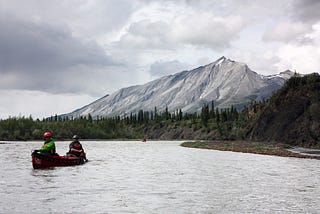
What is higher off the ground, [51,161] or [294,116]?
[294,116]

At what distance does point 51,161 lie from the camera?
5347 centimetres

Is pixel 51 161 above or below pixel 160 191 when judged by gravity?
above

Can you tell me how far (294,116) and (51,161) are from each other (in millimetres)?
81659

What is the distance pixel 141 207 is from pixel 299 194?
1234 centimetres

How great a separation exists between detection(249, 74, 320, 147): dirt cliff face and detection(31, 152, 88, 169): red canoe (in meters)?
66.5

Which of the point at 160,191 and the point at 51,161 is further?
the point at 51,161

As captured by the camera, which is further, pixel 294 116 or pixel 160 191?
pixel 294 116

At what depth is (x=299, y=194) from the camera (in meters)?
33.0

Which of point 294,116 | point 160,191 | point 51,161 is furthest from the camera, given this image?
point 294,116

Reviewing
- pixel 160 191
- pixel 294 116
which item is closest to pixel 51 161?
pixel 160 191

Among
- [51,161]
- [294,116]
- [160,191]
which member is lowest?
[160,191]

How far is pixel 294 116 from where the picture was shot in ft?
394

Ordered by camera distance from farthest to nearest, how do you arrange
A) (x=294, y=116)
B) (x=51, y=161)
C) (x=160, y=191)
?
(x=294, y=116) → (x=51, y=161) → (x=160, y=191)

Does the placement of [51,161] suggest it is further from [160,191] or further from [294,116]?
[294,116]
